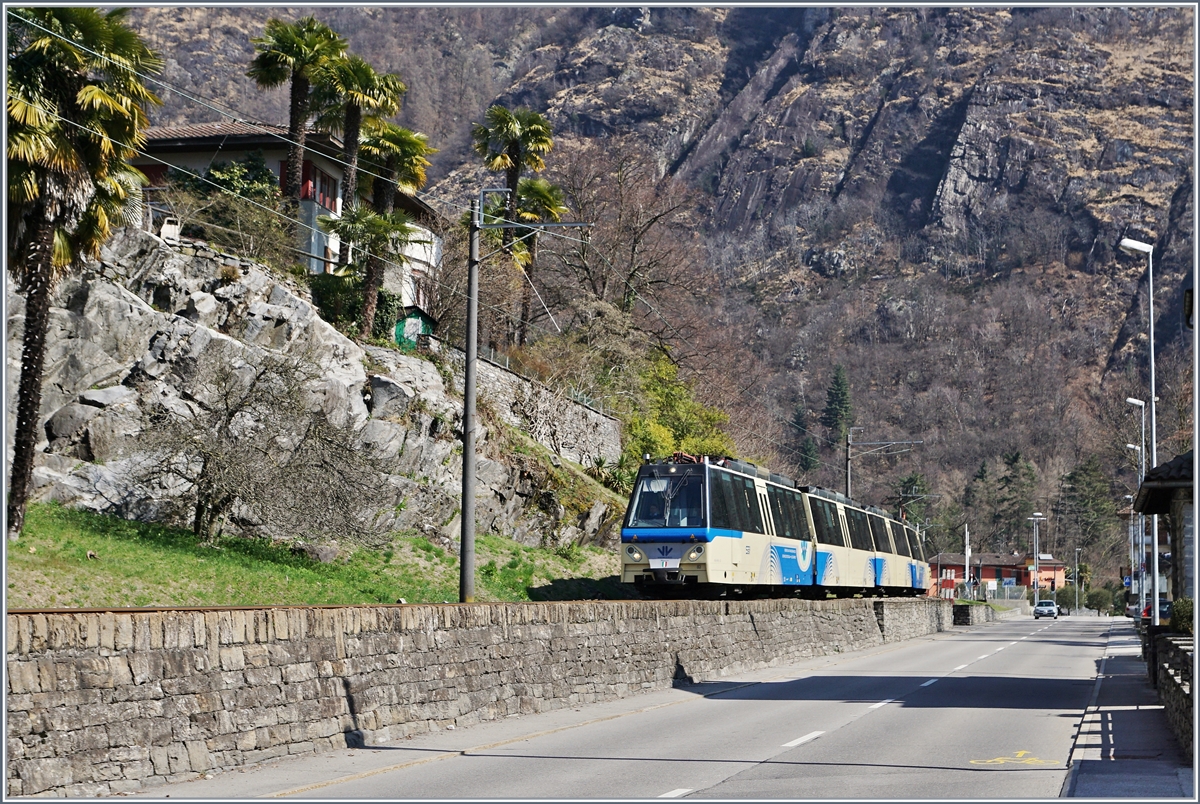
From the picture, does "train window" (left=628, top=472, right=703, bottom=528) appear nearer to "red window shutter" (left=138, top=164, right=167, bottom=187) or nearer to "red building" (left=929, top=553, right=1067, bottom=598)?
"red window shutter" (left=138, top=164, right=167, bottom=187)

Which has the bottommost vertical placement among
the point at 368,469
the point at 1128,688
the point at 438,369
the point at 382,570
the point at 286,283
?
the point at 1128,688

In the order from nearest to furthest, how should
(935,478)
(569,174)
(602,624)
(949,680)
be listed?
(602,624) → (949,680) → (569,174) → (935,478)

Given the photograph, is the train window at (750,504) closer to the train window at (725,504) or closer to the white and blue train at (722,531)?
the white and blue train at (722,531)

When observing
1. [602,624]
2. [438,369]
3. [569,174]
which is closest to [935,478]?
[569,174]

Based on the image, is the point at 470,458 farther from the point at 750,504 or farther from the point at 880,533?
the point at 880,533

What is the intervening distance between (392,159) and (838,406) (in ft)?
362

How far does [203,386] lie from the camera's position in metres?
32.0

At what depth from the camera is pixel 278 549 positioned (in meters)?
31.2

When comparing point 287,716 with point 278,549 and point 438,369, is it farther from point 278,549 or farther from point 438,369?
point 438,369

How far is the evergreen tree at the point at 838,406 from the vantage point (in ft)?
503

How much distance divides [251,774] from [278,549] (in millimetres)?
19859

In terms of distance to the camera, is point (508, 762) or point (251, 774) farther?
point (508, 762)

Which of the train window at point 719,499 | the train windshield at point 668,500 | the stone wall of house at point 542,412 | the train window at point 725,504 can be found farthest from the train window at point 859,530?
the train windshield at point 668,500

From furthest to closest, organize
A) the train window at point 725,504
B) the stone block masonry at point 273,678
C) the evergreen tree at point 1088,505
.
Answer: the evergreen tree at point 1088,505 → the train window at point 725,504 → the stone block masonry at point 273,678
